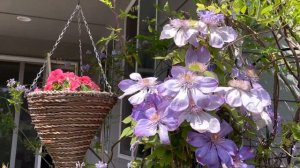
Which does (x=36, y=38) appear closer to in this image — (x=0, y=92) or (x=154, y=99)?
(x=0, y=92)

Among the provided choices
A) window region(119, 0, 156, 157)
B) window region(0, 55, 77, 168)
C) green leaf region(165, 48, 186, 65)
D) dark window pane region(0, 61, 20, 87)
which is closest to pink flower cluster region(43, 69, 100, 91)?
green leaf region(165, 48, 186, 65)

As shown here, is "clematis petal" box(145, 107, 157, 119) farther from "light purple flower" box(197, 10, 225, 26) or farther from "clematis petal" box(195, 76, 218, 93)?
"light purple flower" box(197, 10, 225, 26)

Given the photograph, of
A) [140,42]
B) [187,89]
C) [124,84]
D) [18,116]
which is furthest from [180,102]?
[18,116]

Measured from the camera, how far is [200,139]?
38.4 inches

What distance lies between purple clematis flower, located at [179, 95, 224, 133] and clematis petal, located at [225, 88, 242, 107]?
2cm

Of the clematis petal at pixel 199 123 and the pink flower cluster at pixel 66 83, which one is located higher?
the pink flower cluster at pixel 66 83

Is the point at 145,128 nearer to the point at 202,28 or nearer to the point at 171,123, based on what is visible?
the point at 171,123

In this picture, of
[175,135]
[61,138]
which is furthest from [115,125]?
[175,135]

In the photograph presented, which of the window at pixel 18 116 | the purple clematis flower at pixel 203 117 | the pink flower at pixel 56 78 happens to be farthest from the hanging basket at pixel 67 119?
the window at pixel 18 116

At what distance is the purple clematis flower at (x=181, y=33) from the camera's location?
101 centimetres

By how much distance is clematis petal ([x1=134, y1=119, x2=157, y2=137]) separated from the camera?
95 cm

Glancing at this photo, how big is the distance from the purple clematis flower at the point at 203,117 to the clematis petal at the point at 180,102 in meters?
0.04

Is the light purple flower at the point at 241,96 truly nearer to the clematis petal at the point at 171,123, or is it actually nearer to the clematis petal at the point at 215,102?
the clematis petal at the point at 215,102

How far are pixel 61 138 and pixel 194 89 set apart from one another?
562 mm
